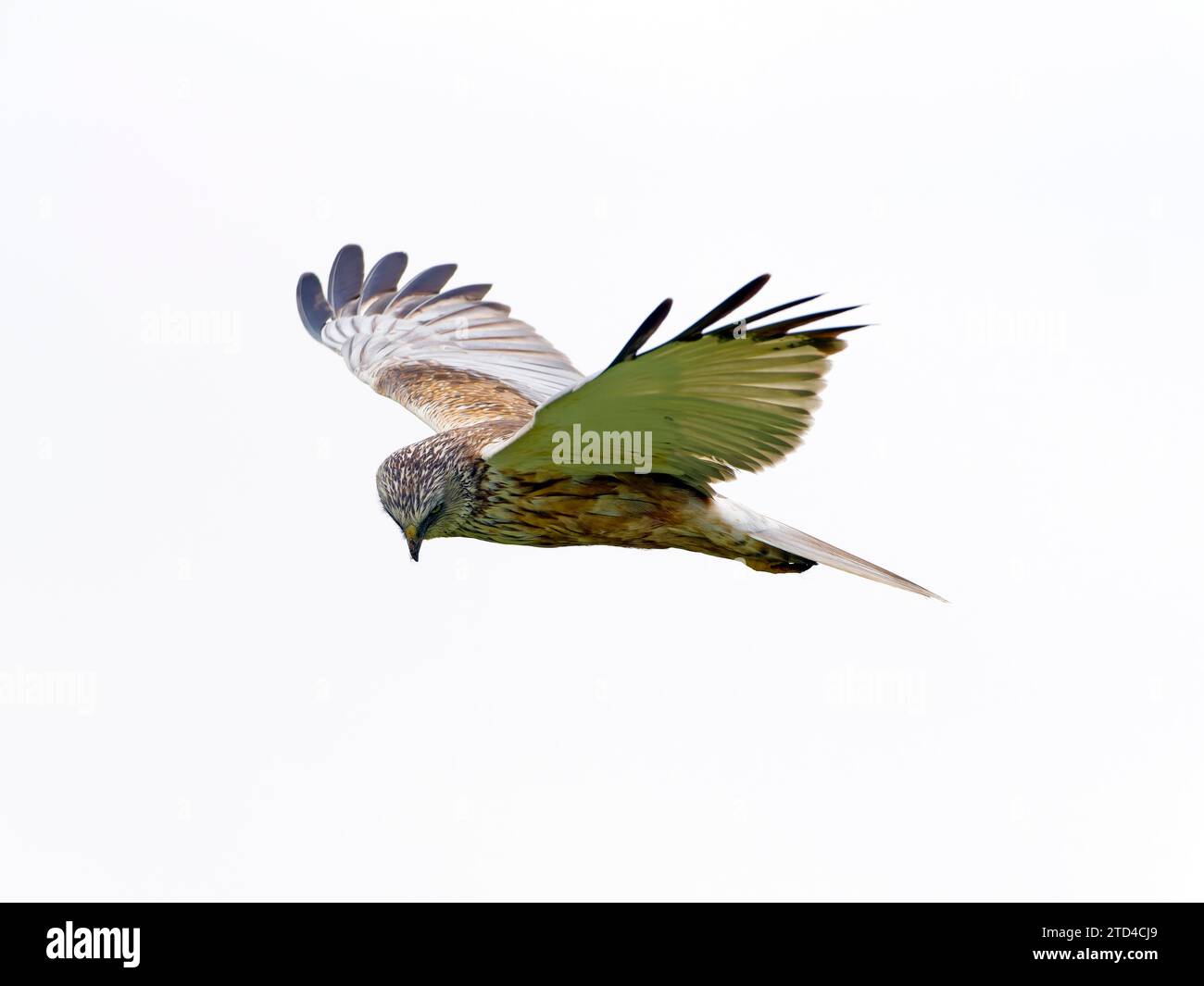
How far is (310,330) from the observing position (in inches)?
431

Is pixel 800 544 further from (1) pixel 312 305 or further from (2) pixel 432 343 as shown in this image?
(1) pixel 312 305

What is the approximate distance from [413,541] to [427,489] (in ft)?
1.00

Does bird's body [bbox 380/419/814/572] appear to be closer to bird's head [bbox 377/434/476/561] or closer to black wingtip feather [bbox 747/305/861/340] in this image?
bird's head [bbox 377/434/476/561]

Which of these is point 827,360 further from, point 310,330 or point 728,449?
point 310,330

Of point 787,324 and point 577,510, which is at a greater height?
point 787,324

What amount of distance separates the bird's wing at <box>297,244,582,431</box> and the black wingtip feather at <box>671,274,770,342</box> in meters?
3.08

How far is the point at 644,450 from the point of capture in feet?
22.4

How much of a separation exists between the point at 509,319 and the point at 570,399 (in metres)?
4.61

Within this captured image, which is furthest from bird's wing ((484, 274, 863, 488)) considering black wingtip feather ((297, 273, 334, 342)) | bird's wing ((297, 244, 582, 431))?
black wingtip feather ((297, 273, 334, 342))

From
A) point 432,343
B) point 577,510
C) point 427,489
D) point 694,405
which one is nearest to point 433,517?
point 427,489

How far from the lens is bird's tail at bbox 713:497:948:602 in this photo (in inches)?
283

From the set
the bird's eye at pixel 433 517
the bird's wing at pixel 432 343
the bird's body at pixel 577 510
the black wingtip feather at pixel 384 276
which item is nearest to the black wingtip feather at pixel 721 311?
the bird's body at pixel 577 510

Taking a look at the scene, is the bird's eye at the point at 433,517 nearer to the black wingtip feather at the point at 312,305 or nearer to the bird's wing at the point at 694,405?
the bird's wing at the point at 694,405
